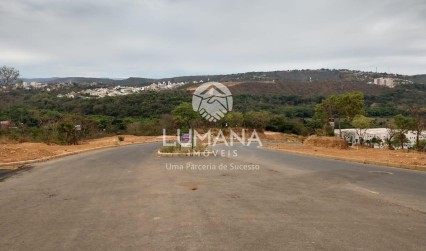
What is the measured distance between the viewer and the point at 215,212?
771 cm

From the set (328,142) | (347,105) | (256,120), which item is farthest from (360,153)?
(256,120)

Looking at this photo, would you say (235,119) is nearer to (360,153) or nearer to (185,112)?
(185,112)

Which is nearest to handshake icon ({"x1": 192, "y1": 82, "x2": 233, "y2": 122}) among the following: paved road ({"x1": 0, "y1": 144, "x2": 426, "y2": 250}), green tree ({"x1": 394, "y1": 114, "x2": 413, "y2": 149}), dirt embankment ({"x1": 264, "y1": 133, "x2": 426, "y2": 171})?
dirt embankment ({"x1": 264, "y1": 133, "x2": 426, "y2": 171})

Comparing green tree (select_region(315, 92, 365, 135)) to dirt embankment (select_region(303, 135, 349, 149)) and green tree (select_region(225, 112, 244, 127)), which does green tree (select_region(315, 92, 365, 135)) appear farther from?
green tree (select_region(225, 112, 244, 127))

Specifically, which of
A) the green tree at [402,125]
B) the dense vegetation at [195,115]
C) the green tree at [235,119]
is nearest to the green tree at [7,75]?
the dense vegetation at [195,115]

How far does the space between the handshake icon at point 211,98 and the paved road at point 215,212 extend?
49.8ft

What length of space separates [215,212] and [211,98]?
22389 millimetres

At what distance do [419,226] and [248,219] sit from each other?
2.96 m

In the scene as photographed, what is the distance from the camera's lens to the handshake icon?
28.2 metres

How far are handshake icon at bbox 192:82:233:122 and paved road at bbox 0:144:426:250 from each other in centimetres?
1517

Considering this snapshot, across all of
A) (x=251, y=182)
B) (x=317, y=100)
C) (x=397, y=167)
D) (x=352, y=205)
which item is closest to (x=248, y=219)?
(x=352, y=205)

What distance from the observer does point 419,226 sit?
6844 millimetres

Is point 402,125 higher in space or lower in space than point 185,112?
lower

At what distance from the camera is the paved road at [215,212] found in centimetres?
591
